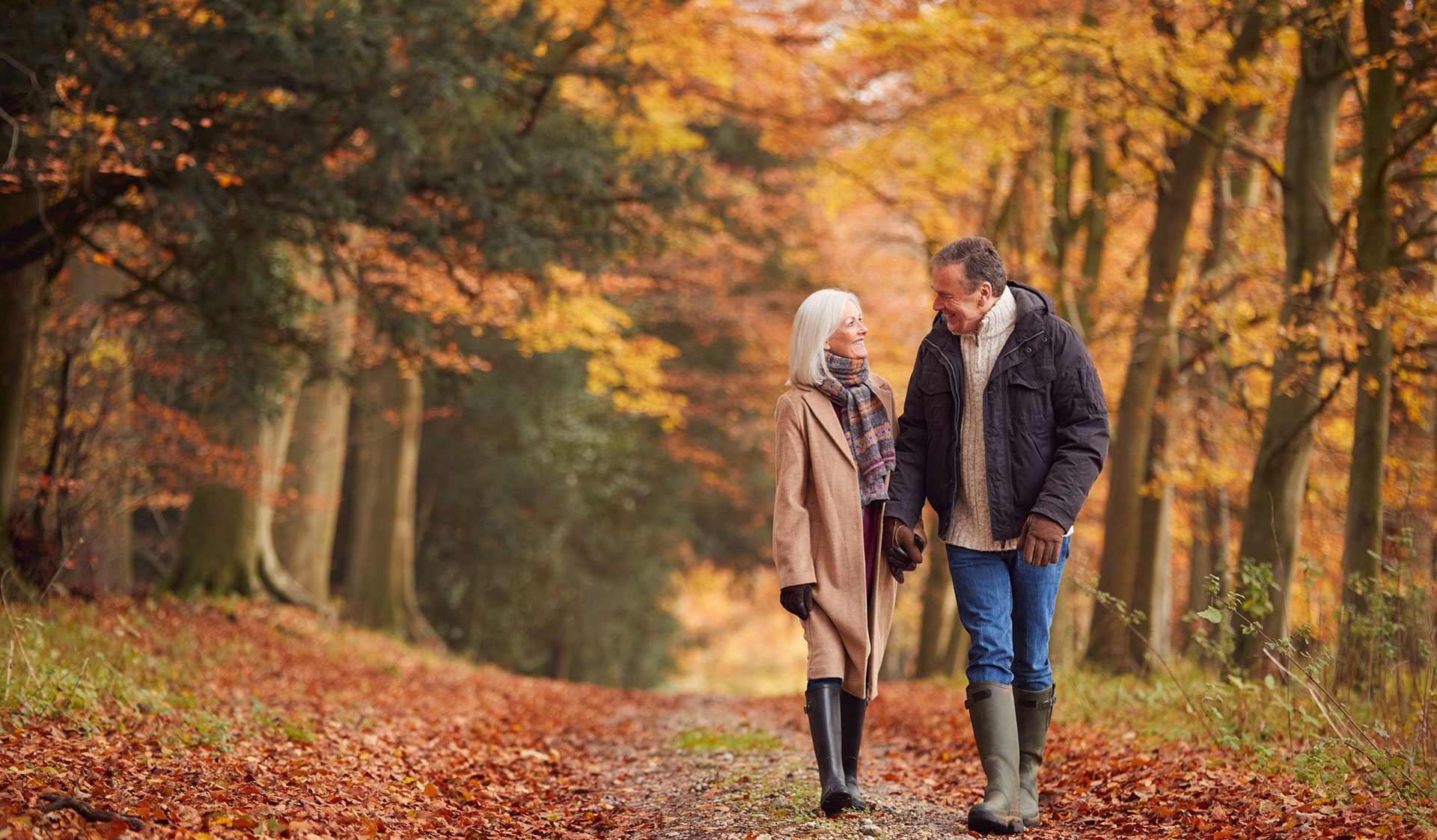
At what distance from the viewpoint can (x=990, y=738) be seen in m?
4.07

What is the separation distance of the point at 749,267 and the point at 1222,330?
38.9 feet

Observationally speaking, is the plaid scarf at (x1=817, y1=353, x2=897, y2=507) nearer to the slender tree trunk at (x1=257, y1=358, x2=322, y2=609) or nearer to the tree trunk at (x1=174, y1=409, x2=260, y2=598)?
the slender tree trunk at (x1=257, y1=358, x2=322, y2=609)

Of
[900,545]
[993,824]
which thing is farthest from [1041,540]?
[993,824]

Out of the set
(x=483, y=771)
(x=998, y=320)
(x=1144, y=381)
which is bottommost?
(x=483, y=771)

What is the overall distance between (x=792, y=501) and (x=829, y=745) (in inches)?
36.6

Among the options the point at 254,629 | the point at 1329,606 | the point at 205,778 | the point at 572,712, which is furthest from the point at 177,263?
the point at 1329,606

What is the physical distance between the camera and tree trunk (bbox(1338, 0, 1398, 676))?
6645 millimetres

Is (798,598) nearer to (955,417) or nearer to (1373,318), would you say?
(955,417)

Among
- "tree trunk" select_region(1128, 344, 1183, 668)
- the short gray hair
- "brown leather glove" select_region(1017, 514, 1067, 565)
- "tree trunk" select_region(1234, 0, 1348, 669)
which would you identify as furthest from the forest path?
"tree trunk" select_region(1128, 344, 1183, 668)

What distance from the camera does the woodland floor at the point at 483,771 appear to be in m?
3.88

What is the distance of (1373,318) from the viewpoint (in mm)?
6809

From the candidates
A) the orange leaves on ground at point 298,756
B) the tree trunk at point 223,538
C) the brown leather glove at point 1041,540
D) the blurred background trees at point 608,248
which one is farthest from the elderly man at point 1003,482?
the tree trunk at point 223,538

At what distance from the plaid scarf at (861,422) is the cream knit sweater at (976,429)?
29 centimetres

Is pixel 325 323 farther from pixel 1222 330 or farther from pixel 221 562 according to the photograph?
pixel 1222 330
